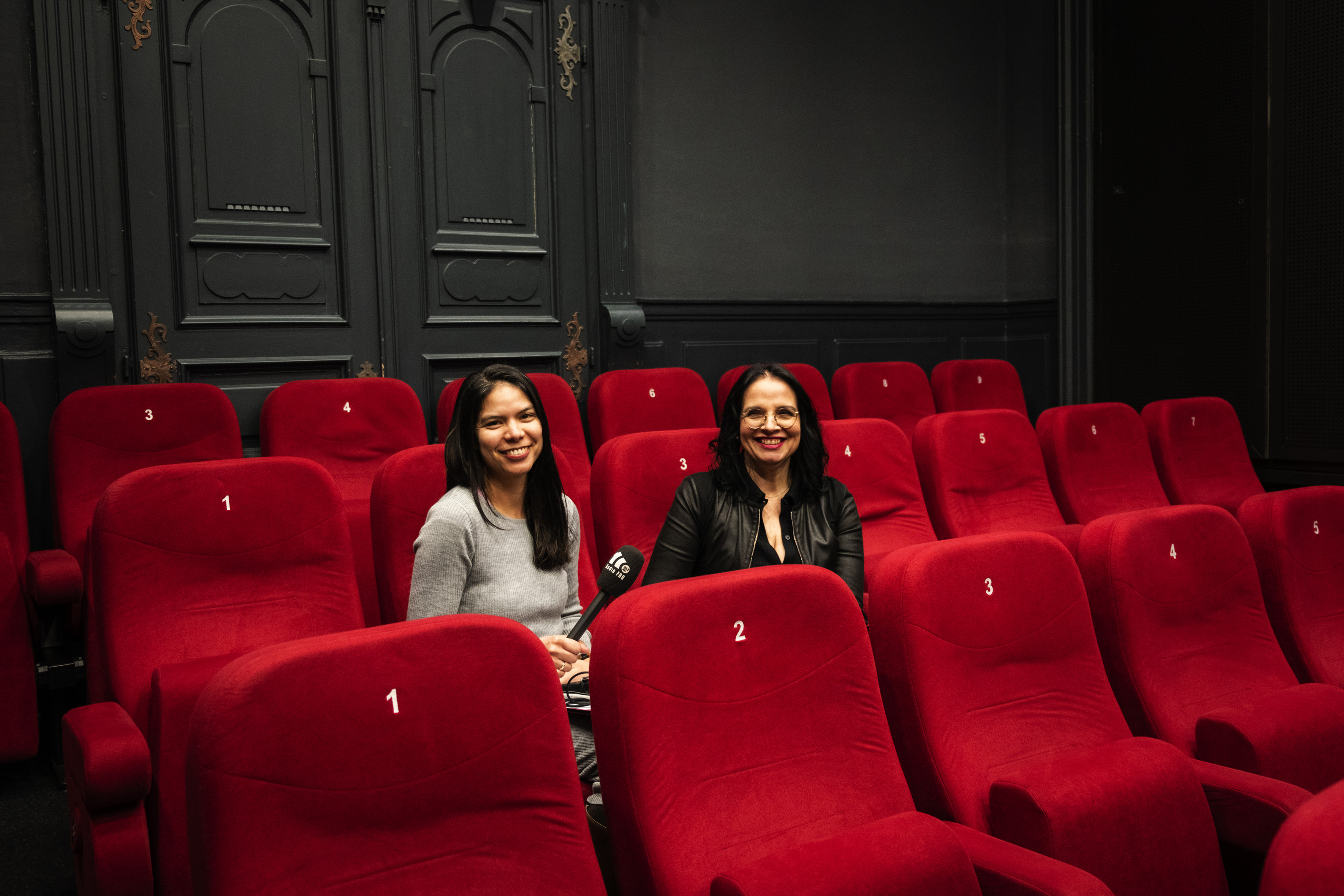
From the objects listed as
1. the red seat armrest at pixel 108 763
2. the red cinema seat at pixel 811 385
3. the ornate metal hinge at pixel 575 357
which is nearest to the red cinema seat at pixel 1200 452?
the red cinema seat at pixel 811 385

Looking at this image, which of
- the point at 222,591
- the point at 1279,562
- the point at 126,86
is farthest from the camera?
the point at 126,86

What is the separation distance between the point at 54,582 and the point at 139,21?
153 cm

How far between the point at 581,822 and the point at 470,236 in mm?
2310

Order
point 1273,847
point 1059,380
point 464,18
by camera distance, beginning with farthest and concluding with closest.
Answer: point 1059,380
point 464,18
point 1273,847

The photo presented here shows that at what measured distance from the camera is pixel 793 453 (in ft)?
5.36

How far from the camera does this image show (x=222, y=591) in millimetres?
1316

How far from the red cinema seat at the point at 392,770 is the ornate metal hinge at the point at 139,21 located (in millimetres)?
2237

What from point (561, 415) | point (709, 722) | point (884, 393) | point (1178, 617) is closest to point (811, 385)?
point (884, 393)

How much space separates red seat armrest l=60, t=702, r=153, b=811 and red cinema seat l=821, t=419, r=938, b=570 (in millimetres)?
1287

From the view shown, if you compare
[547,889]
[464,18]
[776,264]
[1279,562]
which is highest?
[464,18]

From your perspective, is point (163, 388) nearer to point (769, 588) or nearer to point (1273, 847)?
point (769, 588)

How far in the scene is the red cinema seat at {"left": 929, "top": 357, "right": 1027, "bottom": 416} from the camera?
10.6ft

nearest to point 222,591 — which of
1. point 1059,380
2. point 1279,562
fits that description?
point 1279,562

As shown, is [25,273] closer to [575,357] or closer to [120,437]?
[120,437]
